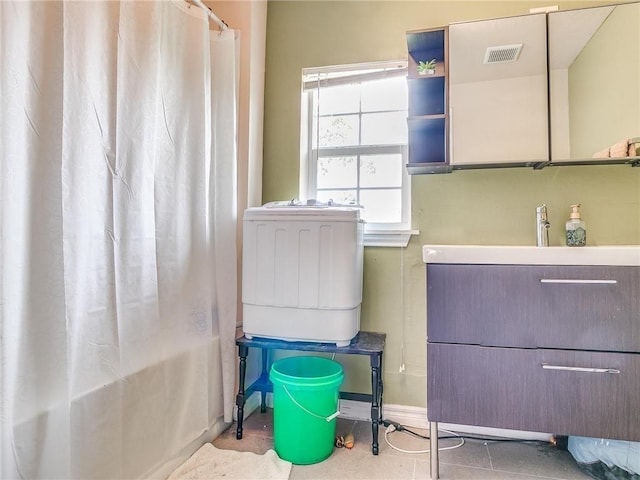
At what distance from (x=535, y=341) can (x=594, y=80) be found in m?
1.22

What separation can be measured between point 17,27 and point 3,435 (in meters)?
0.92

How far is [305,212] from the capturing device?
1.58 m

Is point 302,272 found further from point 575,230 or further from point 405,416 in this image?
point 575,230

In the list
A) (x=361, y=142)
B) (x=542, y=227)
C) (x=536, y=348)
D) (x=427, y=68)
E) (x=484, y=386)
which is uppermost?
(x=427, y=68)

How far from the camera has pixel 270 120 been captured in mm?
2061

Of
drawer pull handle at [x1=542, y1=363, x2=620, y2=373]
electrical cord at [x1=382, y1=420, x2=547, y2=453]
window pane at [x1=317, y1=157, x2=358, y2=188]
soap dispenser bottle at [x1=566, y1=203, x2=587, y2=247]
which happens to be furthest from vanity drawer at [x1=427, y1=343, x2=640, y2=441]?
window pane at [x1=317, y1=157, x2=358, y2=188]

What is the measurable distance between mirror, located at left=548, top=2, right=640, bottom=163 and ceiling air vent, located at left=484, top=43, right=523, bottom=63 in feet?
0.47

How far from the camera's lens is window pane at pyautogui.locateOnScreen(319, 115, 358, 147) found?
78.4 inches

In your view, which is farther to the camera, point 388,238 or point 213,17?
point 388,238

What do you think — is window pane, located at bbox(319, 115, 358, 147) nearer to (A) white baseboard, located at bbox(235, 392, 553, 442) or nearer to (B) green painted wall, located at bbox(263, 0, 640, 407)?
(B) green painted wall, located at bbox(263, 0, 640, 407)

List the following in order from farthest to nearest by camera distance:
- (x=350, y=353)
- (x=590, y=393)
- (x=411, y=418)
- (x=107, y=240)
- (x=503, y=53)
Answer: (x=411, y=418) < (x=503, y=53) < (x=350, y=353) < (x=590, y=393) < (x=107, y=240)

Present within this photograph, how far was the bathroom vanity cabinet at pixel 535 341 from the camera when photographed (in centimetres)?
120

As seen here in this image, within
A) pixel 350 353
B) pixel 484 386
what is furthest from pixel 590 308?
pixel 350 353

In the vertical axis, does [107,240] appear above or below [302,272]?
above
